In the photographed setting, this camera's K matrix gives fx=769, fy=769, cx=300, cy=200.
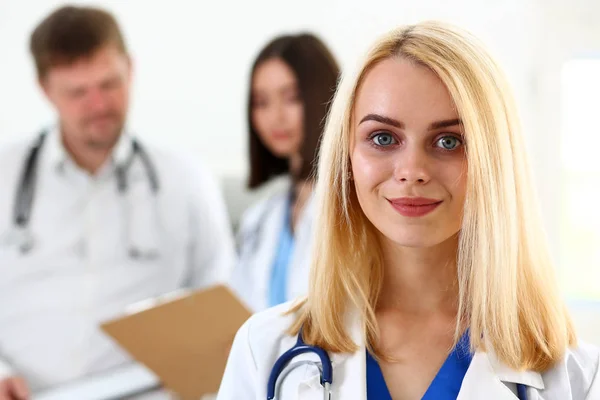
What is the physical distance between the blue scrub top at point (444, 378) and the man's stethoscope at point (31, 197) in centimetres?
130

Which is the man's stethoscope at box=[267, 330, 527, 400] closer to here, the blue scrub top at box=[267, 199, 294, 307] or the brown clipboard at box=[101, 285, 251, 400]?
the brown clipboard at box=[101, 285, 251, 400]

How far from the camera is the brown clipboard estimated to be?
Result: 1.45m

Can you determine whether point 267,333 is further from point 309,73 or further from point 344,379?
point 309,73

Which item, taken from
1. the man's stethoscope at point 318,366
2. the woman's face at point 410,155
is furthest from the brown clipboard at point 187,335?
the woman's face at point 410,155

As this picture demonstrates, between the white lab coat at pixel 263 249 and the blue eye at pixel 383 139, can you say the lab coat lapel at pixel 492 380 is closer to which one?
the blue eye at pixel 383 139

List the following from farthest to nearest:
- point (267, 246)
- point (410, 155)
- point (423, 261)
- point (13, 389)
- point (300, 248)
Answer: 1. point (267, 246)
2. point (300, 248)
3. point (13, 389)
4. point (423, 261)
5. point (410, 155)

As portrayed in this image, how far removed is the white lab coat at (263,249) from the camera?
6.27 ft

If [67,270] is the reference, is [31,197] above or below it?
above

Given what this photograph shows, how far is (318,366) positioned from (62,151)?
54.5 inches

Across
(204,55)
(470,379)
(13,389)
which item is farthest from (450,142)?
(204,55)

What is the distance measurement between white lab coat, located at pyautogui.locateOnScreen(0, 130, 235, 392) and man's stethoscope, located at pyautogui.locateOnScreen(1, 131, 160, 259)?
0.04ft

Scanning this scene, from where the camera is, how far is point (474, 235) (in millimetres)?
943

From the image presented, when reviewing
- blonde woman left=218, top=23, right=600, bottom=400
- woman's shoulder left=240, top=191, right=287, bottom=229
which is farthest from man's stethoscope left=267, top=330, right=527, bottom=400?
woman's shoulder left=240, top=191, right=287, bottom=229

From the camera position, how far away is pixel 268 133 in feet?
6.51
